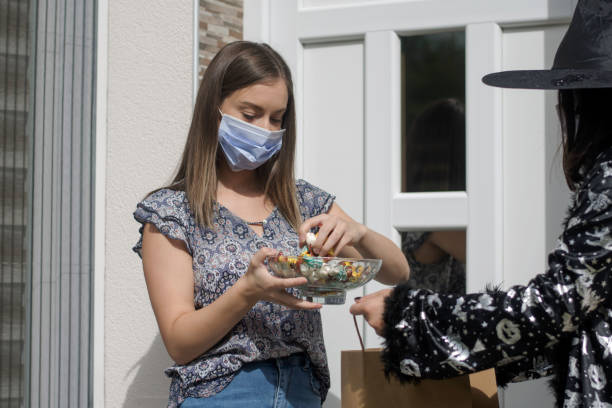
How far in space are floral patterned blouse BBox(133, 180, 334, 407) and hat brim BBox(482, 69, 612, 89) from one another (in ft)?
2.37

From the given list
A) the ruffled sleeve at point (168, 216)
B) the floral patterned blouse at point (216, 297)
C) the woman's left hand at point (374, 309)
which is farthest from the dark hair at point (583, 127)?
the ruffled sleeve at point (168, 216)

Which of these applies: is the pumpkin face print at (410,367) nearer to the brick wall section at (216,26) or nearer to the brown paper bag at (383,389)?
the brown paper bag at (383,389)

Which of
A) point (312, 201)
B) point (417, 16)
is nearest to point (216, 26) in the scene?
point (417, 16)

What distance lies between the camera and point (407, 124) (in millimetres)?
3021

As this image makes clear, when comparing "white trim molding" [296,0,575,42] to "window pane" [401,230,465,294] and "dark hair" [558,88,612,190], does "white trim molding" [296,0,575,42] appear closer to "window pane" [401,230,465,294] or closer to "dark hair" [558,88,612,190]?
"window pane" [401,230,465,294]

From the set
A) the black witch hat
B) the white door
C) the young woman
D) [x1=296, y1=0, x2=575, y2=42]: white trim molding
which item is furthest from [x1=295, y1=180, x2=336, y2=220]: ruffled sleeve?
[x1=296, y1=0, x2=575, y2=42]: white trim molding

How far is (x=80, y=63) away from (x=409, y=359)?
1855mm

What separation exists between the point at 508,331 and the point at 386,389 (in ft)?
1.36

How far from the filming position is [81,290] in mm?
2988

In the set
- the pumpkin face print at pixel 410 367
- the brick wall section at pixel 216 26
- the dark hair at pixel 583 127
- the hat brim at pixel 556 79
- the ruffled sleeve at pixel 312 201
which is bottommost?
the pumpkin face print at pixel 410 367

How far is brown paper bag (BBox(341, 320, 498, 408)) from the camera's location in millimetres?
1944

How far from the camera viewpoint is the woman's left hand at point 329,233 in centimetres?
199

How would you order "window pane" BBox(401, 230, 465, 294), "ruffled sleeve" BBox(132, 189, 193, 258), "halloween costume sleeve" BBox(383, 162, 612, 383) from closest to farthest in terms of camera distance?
"halloween costume sleeve" BBox(383, 162, 612, 383) → "ruffled sleeve" BBox(132, 189, 193, 258) → "window pane" BBox(401, 230, 465, 294)

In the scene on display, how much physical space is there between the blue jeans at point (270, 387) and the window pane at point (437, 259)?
0.89 metres
